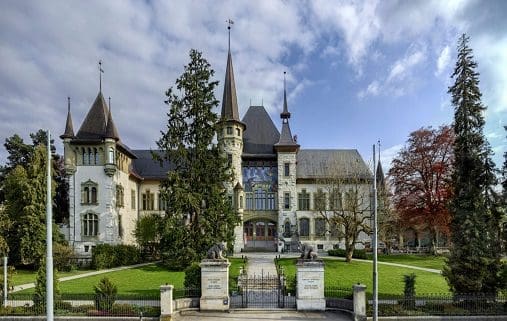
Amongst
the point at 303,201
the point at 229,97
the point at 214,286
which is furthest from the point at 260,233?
the point at 214,286

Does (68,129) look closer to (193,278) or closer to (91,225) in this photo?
(91,225)

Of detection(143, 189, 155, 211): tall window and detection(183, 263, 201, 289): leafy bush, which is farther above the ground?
detection(143, 189, 155, 211): tall window

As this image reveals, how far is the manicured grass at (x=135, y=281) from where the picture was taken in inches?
778

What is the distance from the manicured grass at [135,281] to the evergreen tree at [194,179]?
5.88ft

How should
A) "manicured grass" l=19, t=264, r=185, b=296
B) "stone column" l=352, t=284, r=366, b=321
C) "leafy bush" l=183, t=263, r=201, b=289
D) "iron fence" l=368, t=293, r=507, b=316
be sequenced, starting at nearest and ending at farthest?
1. "stone column" l=352, t=284, r=366, b=321
2. "iron fence" l=368, t=293, r=507, b=316
3. "leafy bush" l=183, t=263, r=201, b=289
4. "manicured grass" l=19, t=264, r=185, b=296

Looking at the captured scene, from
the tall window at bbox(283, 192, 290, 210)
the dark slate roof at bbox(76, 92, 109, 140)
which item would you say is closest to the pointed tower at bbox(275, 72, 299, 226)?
the tall window at bbox(283, 192, 290, 210)

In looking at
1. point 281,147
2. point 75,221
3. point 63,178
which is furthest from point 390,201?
point 63,178

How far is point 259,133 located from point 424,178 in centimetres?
2024

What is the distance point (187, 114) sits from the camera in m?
28.8

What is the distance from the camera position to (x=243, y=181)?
44000 mm

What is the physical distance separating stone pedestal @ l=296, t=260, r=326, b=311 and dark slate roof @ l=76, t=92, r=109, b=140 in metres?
28.0

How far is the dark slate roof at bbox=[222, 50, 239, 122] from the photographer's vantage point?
41.0 meters

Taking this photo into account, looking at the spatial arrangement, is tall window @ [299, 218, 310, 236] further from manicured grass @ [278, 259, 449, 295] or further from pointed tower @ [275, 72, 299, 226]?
manicured grass @ [278, 259, 449, 295]

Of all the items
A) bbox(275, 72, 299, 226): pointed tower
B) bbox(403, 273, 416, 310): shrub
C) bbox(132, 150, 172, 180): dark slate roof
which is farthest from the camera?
bbox(132, 150, 172, 180): dark slate roof
